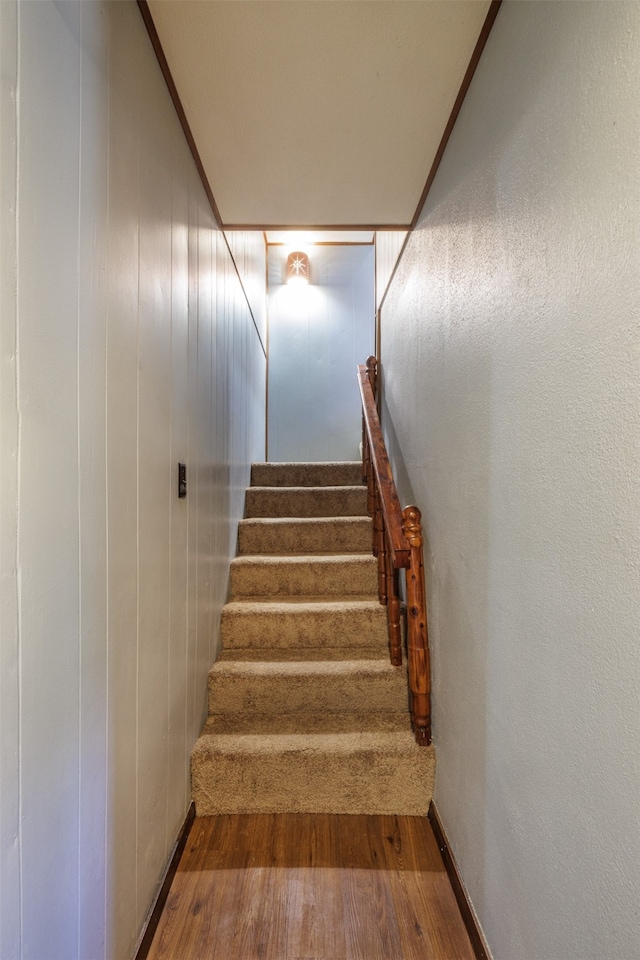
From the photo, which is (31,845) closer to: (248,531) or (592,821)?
(592,821)

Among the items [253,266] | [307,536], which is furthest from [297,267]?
[307,536]

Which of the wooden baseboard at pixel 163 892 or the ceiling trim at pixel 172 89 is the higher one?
the ceiling trim at pixel 172 89

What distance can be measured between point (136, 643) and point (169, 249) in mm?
1067

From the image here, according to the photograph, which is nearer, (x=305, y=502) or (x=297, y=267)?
(x=305, y=502)

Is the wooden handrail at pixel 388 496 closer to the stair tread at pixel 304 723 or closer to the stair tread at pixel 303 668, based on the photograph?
the stair tread at pixel 303 668

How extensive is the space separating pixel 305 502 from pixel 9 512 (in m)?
2.30

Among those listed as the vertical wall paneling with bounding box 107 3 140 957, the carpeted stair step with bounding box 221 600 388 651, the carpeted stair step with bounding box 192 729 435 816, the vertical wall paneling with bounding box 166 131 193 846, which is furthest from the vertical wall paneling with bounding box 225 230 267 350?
the carpeted stair step with bounding box 192 729 435 816

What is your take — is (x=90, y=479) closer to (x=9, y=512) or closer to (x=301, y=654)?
(x=9, y=512)

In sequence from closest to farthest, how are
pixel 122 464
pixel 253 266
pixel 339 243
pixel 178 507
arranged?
pixel 122 464 < pixel 178 507 < pixel 253 266 < pixel 339 243

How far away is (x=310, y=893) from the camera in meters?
1.25

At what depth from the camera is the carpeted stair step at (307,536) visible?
8.18 feet

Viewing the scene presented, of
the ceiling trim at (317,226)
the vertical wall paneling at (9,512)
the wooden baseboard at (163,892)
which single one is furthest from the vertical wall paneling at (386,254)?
the wooden baseboard at (163,892)

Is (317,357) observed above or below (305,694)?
above

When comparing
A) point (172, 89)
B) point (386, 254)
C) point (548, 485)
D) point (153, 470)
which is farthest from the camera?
point (386, 254)
